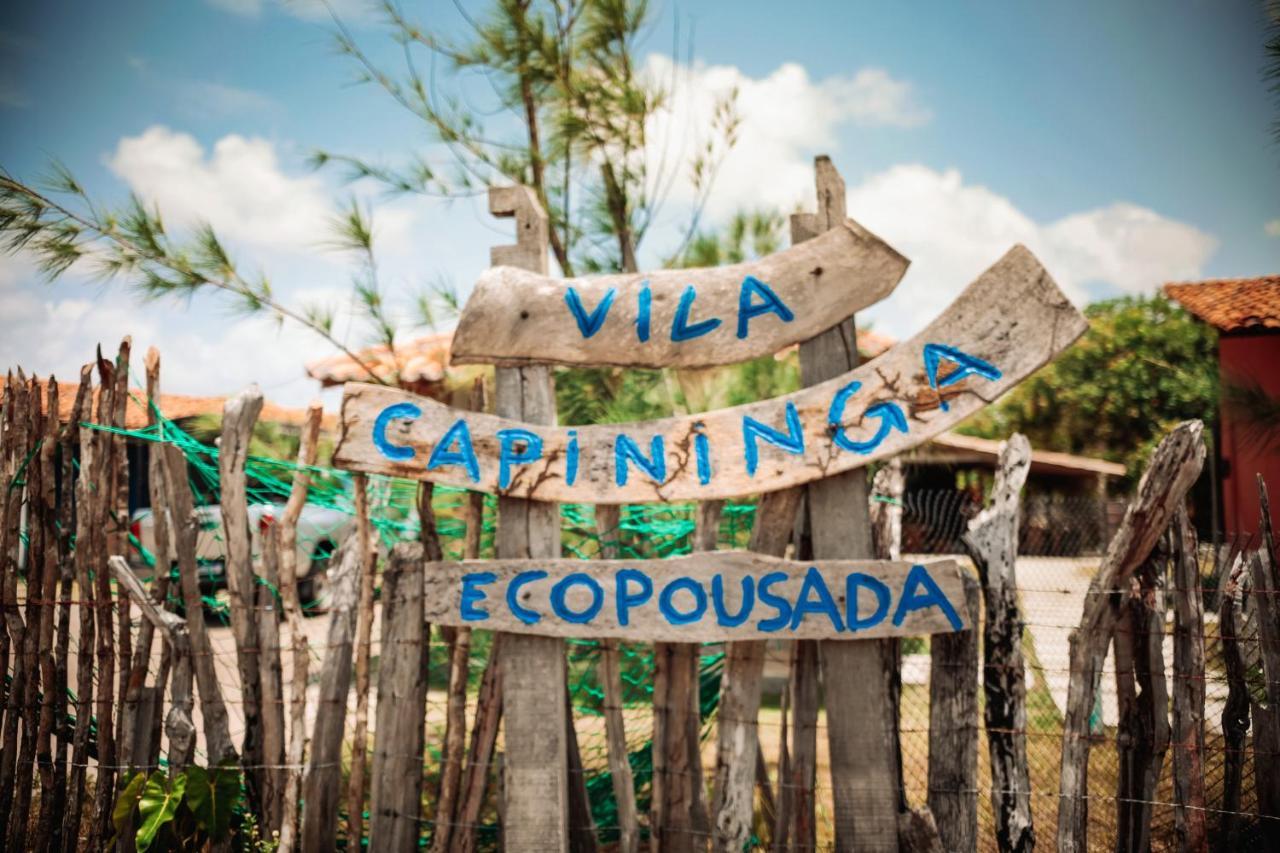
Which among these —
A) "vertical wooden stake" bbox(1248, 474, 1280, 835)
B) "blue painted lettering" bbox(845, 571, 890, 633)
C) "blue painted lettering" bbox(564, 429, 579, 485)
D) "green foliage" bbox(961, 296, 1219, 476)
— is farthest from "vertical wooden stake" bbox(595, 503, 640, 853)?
"green foliage" bbox(961, 296, 1219, 476)

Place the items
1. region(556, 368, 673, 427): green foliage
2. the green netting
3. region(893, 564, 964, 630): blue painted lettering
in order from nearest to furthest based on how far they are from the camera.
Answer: region(893, 564, 964, 630): blue painted lettering → the green netting → region(556, 368, 673, 427): green foliage

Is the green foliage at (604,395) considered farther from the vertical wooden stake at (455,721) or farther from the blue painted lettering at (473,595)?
the blue painted lettering at (473,595)

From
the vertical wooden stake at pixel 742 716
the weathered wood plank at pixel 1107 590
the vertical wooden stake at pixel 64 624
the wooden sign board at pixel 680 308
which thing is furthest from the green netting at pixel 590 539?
the weathered wood plank at pixel 1107 590

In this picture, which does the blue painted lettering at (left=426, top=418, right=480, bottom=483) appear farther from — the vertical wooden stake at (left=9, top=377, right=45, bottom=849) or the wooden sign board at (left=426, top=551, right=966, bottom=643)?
the vertical wooden stake at (left=9, top=377, right=45, bottom=849)

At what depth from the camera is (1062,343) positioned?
8.00ft

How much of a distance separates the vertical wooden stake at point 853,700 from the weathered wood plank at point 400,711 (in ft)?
4.28

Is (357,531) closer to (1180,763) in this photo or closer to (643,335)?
(643,335)

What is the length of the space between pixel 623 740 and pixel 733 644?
527mm

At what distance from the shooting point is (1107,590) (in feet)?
8.43

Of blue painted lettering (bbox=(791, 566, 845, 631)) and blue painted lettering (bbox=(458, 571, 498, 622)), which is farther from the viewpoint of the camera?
blue painted lettering (bbox=(458, 571, 498, 622))

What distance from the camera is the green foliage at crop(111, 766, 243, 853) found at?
8.89ft

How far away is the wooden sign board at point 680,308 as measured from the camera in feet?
8.55

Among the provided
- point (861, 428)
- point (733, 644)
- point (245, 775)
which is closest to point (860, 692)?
point (733, 644)

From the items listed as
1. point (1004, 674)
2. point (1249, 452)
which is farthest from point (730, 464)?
point (1249, 452)
